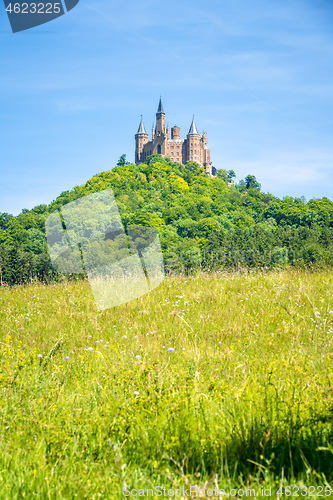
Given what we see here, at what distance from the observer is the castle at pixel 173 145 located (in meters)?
133

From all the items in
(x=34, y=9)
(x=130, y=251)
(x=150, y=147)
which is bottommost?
(x=130, y=251)

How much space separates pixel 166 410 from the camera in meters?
2.31

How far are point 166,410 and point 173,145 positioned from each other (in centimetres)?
13678

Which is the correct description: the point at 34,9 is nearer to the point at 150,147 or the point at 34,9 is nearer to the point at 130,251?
the point at 130,251

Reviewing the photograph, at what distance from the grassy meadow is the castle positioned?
431 ft

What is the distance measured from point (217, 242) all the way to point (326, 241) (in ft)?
60.0

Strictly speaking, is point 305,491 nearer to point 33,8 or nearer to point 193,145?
point 33,8

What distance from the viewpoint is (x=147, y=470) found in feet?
6.26

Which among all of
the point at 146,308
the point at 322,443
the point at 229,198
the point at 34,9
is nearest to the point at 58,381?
the point at 322,443


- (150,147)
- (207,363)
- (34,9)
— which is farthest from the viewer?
(150,147)

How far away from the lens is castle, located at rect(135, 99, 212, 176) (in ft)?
437

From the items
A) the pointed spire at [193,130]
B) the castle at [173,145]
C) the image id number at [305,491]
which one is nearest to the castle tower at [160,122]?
the castle at [173,145]

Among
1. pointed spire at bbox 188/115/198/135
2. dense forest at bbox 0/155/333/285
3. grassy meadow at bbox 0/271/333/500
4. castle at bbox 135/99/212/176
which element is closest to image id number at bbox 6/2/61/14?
grassy meadow at bbox 0/271/333/500

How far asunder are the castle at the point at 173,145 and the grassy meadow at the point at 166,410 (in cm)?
13138
